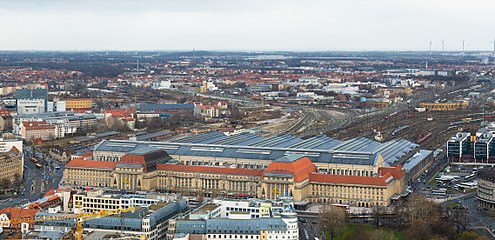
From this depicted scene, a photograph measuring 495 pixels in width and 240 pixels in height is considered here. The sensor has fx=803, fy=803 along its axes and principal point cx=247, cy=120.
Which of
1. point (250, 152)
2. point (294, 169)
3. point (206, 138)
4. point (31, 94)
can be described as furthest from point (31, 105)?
point (294, 169)

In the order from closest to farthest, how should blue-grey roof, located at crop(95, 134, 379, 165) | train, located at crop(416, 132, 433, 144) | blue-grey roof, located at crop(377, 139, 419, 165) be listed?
blue-grey roof, located at crop(95, 134, 379, 165)
blue-grey roof, located at crop(377, 139, 419, 165)
train, located at crop(416, 132, 433, 144)

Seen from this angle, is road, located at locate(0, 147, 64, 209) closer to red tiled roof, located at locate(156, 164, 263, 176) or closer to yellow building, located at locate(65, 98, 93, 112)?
red tiled roof, located at locate(156, 164, 263, 176)

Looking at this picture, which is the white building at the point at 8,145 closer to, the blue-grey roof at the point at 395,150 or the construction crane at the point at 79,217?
the construction crane at the point at 79,217

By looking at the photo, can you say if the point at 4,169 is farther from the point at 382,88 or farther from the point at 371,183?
the point at 382,88

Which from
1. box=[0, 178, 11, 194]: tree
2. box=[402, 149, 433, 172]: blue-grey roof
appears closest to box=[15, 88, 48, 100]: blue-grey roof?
box=[0, 178, 11, 194]: tree

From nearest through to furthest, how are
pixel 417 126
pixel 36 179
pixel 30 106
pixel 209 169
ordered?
pixel 209 169 → pixel 36 179 → pixel 417 126 → pixel 30 106

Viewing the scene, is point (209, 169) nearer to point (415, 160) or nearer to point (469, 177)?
point (415, 160)

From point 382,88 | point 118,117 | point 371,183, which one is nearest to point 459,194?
point 371,183

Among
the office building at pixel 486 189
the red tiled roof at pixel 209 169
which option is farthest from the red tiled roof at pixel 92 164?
the office building at pixel 486 189
